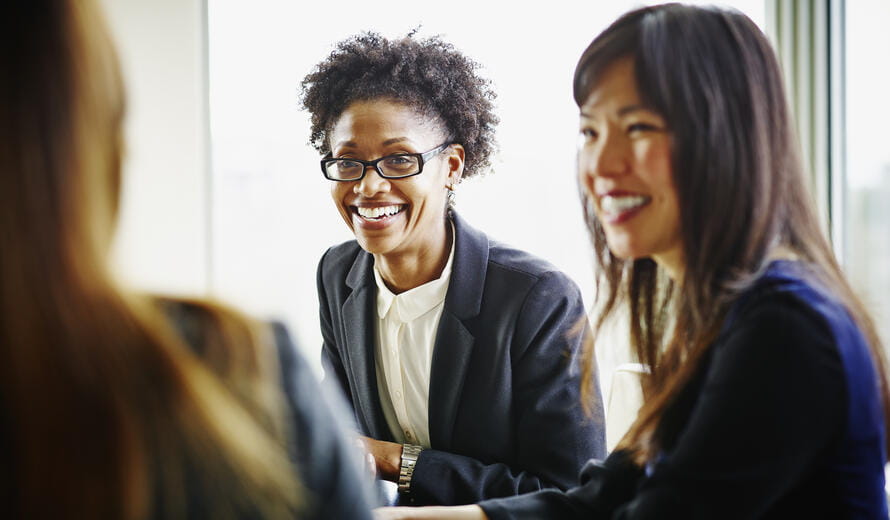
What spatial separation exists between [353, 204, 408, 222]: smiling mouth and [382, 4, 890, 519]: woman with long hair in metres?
0.58

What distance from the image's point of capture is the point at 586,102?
1.04 meters

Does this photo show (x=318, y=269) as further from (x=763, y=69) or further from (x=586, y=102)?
(x=763, y=69)

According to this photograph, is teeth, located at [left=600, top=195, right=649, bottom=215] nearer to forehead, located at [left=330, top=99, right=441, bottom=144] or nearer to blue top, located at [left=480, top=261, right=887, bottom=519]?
blue top, located at [left=480, top=261, right=887, bottom=519]

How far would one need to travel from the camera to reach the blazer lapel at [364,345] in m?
1.63

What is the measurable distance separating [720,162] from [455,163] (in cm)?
91

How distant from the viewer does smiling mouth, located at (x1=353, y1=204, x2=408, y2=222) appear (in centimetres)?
161

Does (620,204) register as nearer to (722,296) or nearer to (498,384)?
(722,296)

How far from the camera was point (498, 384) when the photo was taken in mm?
1519

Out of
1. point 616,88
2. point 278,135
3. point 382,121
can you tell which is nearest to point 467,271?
point 382,121

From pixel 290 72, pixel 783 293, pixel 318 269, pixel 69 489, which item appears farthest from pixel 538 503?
pixel 290 72

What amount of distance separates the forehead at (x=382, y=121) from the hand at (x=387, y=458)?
0.64 m

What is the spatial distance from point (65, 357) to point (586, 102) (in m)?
0.76

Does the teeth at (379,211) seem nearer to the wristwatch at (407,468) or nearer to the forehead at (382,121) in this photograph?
the forehead at (382,121)

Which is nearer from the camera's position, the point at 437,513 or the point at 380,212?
the point at 437,513
